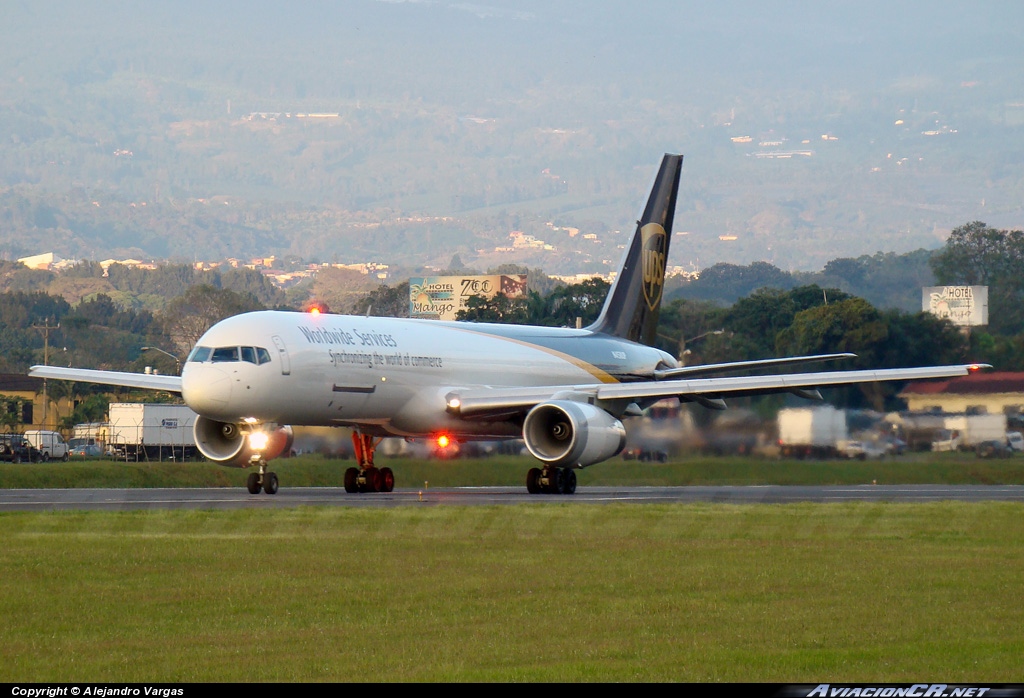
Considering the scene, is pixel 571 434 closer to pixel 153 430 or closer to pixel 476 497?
pixel 476 497

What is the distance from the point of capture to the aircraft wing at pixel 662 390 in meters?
32.4

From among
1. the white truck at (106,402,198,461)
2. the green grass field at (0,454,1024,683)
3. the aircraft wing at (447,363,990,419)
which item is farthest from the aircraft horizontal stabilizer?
the white truck at (106,402,198,461)

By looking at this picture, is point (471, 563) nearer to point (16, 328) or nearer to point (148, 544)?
point (148, 544)

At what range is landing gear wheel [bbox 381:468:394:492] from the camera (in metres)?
32.8

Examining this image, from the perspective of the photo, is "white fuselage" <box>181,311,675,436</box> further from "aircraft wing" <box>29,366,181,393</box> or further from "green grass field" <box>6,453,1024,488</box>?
"aircraft wing" <box>29,366,181,393</box>

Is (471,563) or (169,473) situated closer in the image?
(471,563)

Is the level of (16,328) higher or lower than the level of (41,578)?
higher

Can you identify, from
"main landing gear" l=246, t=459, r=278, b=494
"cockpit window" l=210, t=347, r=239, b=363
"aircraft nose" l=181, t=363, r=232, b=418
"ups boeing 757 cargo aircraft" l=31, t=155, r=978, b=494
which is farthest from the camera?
"main landing gear" l=246, t=459, r=278, b=494

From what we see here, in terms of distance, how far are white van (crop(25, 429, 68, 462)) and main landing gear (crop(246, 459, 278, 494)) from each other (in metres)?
28.0

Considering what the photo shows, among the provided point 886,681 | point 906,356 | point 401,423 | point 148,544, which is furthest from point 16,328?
point 886,681

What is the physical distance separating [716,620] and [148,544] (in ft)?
27.0

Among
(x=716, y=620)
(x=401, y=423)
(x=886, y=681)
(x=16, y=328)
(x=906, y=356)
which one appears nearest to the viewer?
(x=886, y=681)

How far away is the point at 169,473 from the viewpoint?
133 feet

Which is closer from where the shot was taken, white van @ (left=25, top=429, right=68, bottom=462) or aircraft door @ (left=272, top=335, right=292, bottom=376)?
aircraft door @ (left=272, top=335, right=292, bottom=376)
